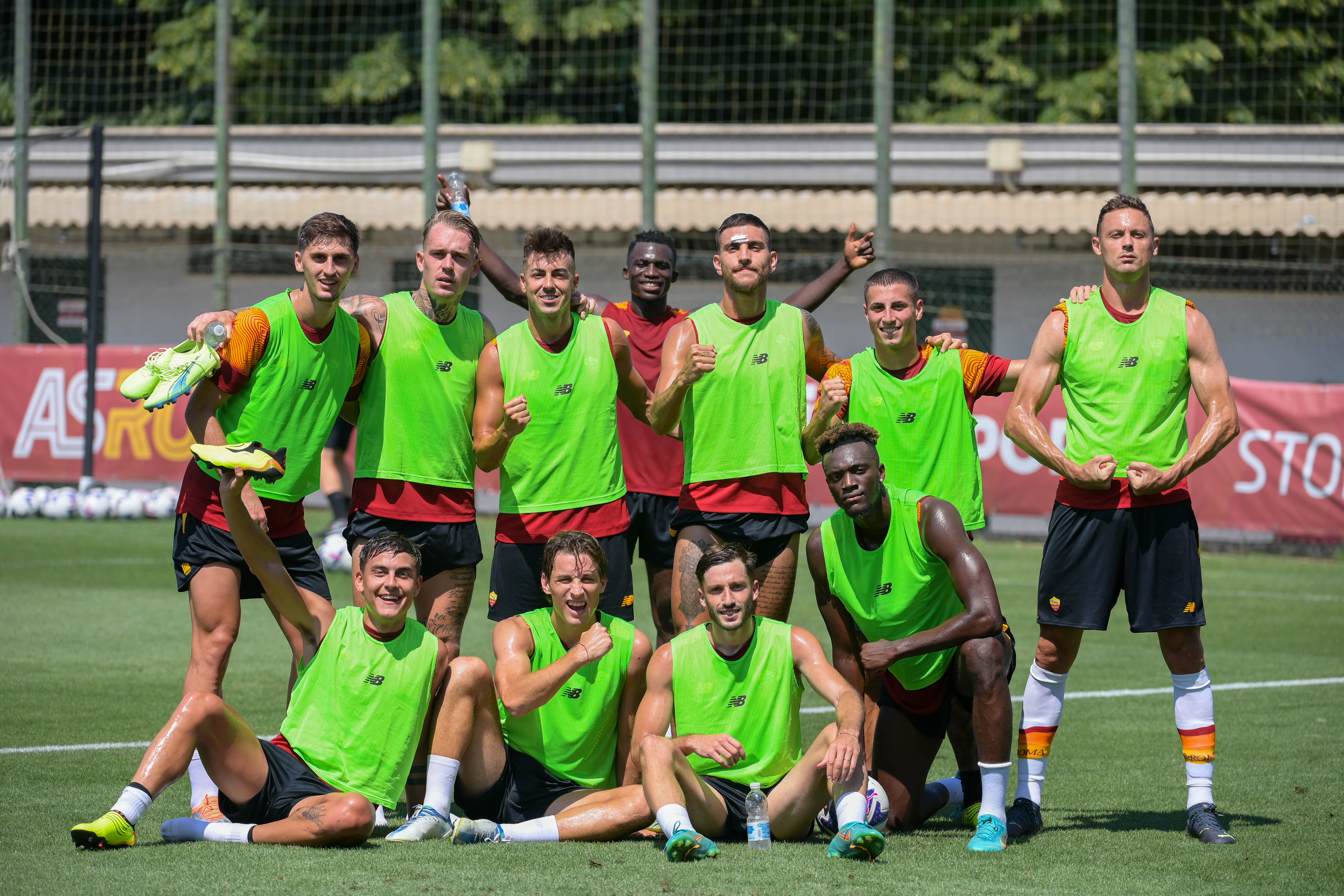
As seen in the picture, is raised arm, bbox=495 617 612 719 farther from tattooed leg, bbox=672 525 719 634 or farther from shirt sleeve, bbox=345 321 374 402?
shirt sleeve, bbox=345 321 374 402

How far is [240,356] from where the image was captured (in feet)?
19.4

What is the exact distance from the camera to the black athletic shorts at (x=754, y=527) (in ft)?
21.5

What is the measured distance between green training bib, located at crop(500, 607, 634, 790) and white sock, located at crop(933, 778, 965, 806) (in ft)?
4.52

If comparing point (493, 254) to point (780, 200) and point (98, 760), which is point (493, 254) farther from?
point (780, 200)

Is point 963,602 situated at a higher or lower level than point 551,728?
higher

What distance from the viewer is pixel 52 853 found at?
5199 mm

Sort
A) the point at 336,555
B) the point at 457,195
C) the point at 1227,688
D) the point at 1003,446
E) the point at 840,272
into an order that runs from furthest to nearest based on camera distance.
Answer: the point at 1003,446 < the point at 336,555 < the point at 1227,688 < the point at 840,272 < the point at 457,195

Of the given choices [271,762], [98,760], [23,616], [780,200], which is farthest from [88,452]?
[271,762]

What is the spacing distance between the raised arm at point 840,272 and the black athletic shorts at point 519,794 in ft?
7.80

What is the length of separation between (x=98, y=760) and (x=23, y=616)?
4.95 meters

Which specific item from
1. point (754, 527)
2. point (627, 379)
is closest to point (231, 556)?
point (627, 379)

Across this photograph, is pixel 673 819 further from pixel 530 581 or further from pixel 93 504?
pixel 93 504

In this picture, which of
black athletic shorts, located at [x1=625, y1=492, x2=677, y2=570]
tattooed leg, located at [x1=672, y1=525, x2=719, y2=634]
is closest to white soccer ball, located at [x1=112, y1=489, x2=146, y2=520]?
black athletic shorts, located at [x1=625, y1=492, x2=677, y2=570]

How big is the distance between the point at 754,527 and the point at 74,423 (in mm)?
14782
